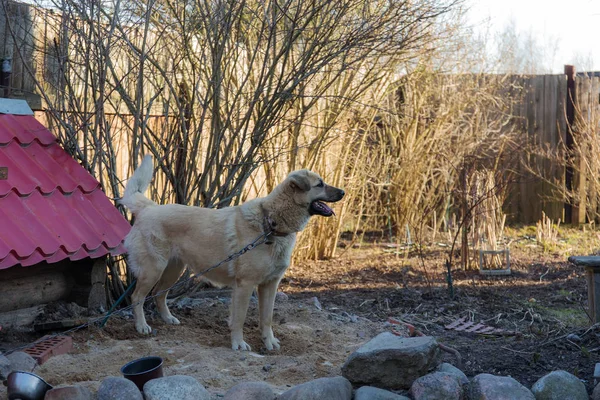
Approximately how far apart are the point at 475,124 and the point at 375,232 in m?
2.51

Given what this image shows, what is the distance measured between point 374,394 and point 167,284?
2694 mm

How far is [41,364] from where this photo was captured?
4.41m

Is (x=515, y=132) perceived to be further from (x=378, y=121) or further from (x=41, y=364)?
(x=41, y=364)

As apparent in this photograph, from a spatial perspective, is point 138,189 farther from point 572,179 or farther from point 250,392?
point 572,179

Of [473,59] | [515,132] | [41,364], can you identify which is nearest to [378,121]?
[473,59]

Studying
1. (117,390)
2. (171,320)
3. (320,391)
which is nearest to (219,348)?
(171,320)

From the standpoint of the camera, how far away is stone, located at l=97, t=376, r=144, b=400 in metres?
3.73

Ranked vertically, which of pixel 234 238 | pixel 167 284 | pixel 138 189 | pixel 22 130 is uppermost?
pixel 22 130

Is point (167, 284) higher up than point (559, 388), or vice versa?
point (167, 284)

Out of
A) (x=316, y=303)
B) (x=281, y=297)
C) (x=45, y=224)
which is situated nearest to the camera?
(x=45, y=224)

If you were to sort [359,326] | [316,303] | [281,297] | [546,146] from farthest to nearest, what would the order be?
1. [546,146]
2. [281,297]
3. [316,303]
4. [359,326]

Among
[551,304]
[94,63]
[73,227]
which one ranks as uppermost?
[94,63]

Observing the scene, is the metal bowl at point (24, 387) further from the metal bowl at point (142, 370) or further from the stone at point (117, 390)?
the metal bowl at point (142, 370)

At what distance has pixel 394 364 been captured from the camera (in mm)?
3943
